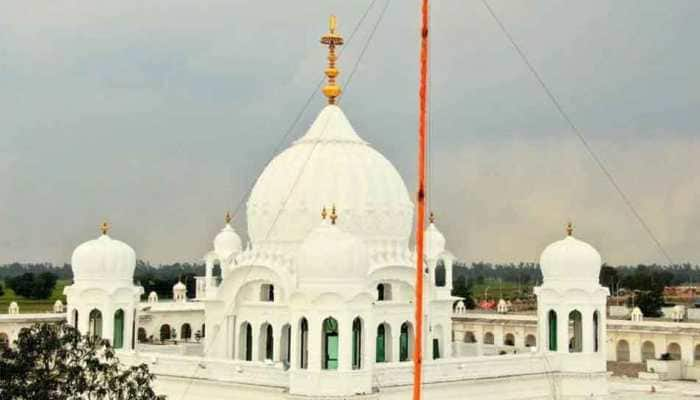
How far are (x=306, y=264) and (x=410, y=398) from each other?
4.28 meters

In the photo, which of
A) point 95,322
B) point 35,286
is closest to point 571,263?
point 95,322

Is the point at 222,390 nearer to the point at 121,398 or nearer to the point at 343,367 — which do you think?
the point at 343,367

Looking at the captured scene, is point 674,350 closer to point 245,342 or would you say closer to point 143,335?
point 143,335

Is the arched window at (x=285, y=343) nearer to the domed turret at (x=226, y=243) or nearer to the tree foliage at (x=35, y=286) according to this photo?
the domed turret at (x=226, y=243)

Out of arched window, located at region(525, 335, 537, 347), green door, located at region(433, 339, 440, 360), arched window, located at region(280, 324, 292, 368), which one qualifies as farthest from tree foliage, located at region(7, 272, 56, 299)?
arched window, located at region(280, 324, 292, 368)

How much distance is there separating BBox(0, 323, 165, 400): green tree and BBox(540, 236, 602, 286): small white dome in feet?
43.5

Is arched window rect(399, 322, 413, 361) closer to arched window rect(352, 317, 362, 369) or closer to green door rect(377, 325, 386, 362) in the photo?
green door rect(377, 325, 386, 362)

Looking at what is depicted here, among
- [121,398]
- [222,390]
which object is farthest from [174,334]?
[121,398]

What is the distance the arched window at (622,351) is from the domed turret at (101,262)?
103 ft

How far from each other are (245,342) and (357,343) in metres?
5.33

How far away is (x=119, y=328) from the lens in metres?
27.6

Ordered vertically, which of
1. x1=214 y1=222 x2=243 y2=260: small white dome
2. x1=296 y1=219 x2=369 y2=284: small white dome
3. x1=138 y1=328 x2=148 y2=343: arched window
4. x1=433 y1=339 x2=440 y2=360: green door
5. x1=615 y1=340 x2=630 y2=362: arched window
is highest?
x1=214 y1=222 x2=243 y2=260: small white dome

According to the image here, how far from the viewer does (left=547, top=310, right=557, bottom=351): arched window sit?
2819 cm

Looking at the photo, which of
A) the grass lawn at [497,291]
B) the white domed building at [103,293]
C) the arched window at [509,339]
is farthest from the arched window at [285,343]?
A: the grass lawn at [497,291]
